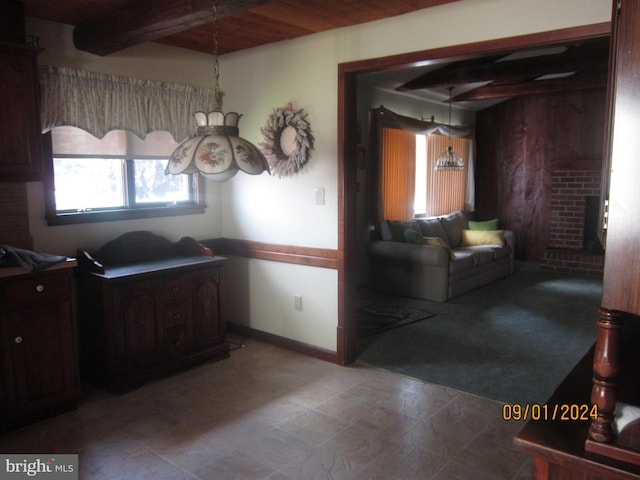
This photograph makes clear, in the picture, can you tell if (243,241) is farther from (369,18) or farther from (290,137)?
(369,18)

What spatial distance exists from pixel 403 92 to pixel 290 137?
3.31 m

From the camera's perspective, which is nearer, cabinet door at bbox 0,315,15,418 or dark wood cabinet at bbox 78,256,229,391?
cabinet door at bbox 0,315,15,418

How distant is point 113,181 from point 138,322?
113 centimetres

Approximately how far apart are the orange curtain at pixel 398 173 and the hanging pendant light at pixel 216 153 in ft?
12.9

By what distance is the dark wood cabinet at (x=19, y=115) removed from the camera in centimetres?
291

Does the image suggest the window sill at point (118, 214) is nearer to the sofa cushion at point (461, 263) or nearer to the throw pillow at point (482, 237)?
the sofa cushion at point (461, 263)

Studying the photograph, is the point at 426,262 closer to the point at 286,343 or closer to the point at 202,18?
the point at 286,343

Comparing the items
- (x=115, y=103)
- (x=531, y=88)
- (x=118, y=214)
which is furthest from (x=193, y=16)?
(x=531, y=88)

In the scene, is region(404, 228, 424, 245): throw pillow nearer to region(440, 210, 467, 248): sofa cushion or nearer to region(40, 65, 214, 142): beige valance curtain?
region(440, 210, 467, 248): sofa cushion

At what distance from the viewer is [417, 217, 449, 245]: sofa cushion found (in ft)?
21.9

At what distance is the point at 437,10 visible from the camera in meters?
3.13

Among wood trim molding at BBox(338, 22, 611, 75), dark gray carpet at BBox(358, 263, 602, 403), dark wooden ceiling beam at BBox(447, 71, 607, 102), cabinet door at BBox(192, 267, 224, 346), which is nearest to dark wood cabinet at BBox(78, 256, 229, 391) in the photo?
cabinet door at BBox(192, 267, 224, 346)

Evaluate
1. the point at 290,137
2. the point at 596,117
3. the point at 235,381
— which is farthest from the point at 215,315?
the point at 596,117

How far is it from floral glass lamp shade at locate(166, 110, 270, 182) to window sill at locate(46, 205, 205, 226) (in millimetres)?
1320
